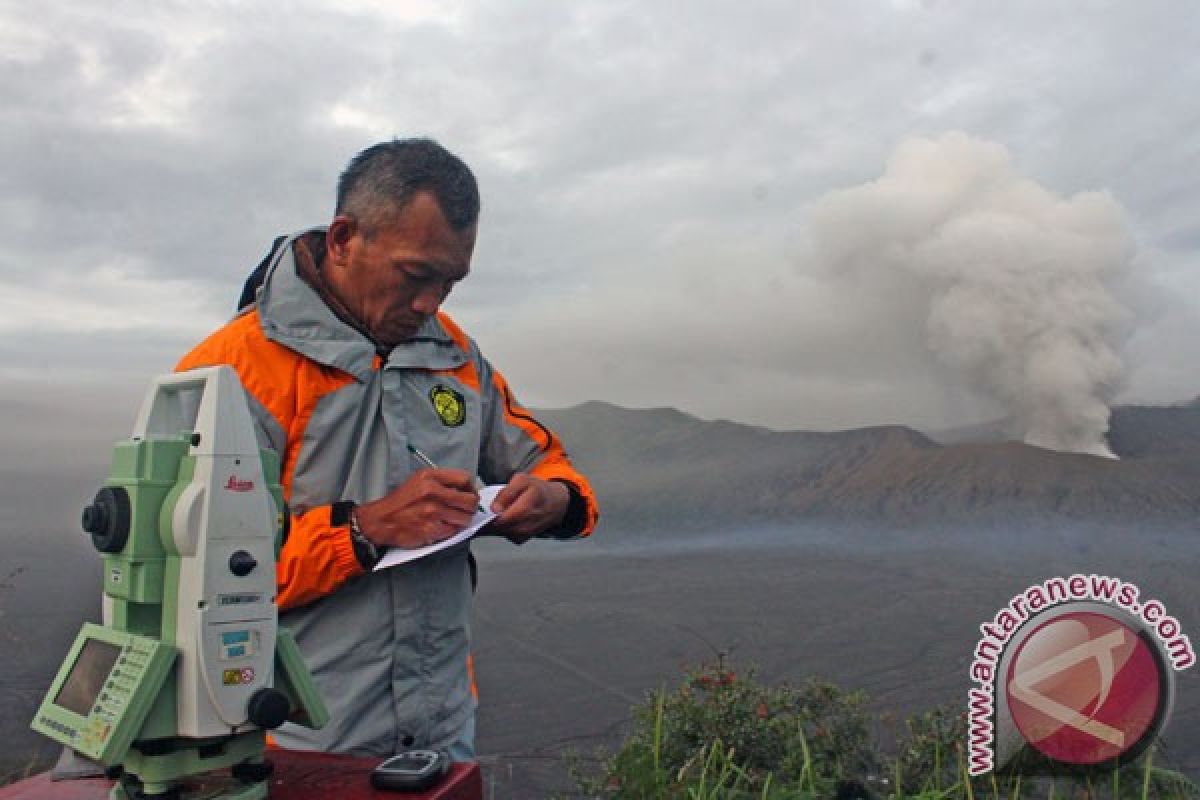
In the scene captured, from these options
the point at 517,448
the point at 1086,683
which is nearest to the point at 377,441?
the point at 517,448

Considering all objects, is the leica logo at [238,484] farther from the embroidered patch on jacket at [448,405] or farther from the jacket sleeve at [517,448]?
the jacket sleeve at [517,448]

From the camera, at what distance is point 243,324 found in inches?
82.5

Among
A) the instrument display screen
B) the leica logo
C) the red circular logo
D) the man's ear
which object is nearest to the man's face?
the man's ear

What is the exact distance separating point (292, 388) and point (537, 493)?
55cm

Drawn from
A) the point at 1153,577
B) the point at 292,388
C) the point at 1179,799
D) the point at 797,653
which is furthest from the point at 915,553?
the point at 292,388

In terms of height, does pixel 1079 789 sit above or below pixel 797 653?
above

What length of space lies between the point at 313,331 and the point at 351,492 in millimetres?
334

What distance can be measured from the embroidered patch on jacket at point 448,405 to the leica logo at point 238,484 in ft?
2.42

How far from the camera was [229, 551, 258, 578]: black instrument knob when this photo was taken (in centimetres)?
148

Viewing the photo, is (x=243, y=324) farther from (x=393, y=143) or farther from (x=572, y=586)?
(x=572, y=586)

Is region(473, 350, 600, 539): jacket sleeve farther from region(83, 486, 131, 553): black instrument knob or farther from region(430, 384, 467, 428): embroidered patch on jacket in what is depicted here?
region(83, 486, 131, 553): black instrument knob

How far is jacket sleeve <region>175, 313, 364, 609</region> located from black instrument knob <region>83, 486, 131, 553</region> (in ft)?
1.28

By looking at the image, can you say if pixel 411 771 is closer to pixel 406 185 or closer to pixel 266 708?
pixel 266 708

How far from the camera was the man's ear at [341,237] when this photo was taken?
2.21 meters
